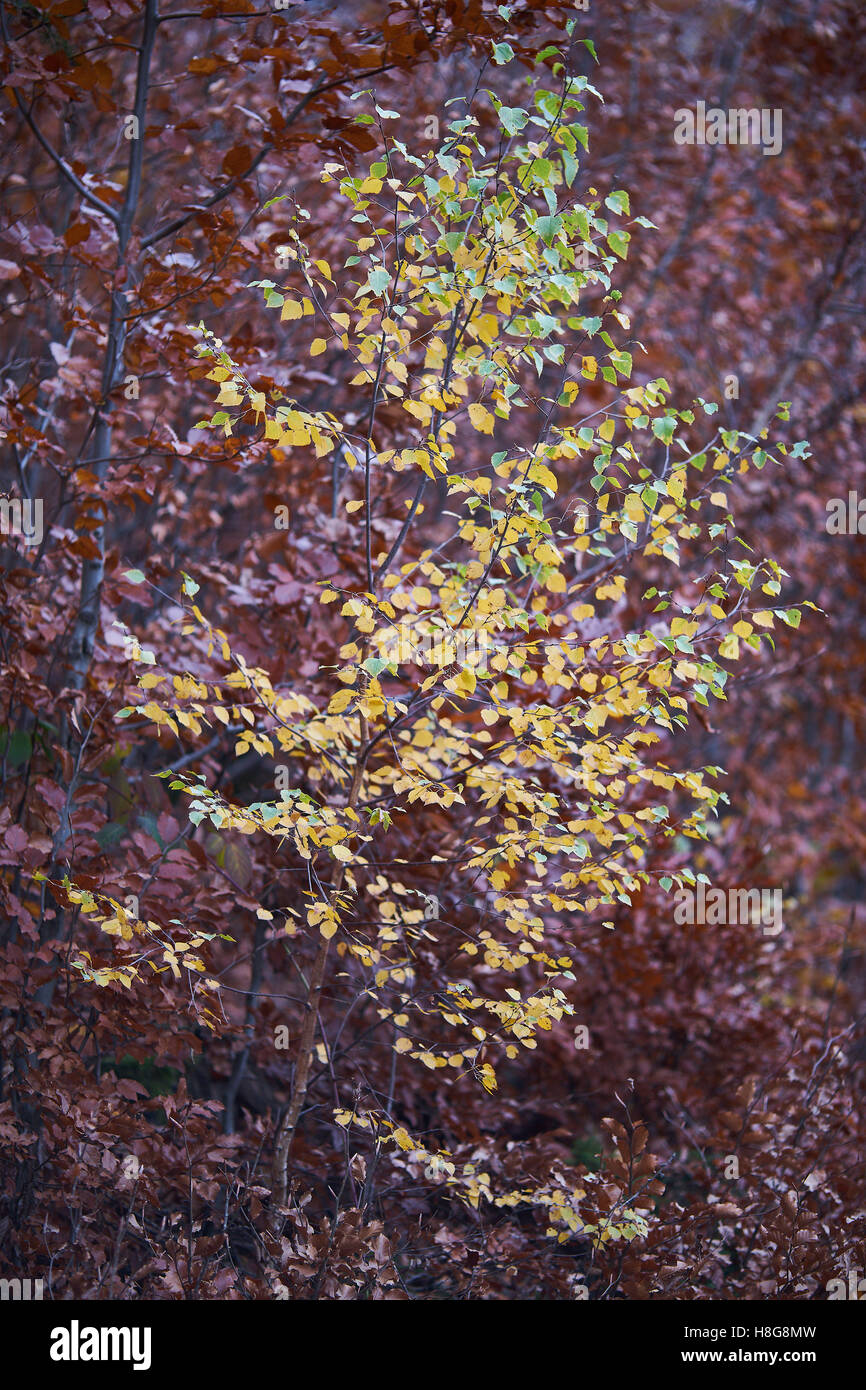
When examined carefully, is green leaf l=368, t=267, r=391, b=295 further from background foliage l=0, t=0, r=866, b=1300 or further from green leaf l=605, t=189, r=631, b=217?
green leaf l=605, t=189, r=631, b=217

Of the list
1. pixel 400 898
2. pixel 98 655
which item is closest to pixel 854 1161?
pixel 400 898

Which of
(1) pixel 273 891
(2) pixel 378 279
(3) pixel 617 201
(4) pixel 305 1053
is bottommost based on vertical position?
(4) pixel 305 1053

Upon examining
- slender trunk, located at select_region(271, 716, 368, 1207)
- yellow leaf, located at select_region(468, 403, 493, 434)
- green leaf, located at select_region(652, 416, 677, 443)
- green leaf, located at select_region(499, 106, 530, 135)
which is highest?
green leaf, located at select_region(499, 106, 530, 135)

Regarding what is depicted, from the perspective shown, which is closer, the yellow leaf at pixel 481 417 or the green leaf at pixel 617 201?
the green leaf at pixel 617 201

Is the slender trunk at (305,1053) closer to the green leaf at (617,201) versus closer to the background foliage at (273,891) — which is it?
the background foliage at (273,891)

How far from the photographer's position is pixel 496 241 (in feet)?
8.21

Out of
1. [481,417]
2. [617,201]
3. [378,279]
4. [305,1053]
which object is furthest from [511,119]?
[305,1053]

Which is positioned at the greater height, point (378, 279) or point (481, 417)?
point (378, 279)

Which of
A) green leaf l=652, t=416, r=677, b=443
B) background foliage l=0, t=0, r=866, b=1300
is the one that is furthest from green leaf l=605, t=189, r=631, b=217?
green leaf l=652, t=416, r=677, b=443

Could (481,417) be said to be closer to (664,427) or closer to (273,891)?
(664,427)

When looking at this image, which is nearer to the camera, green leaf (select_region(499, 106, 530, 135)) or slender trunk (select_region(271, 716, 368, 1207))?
green leaf (select_region(499, 106, 530, 135))

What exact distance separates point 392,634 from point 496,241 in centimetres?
95

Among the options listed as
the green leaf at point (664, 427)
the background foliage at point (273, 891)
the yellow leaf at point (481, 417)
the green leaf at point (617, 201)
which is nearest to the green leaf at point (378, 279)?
the background foliage at point (273, 891)
